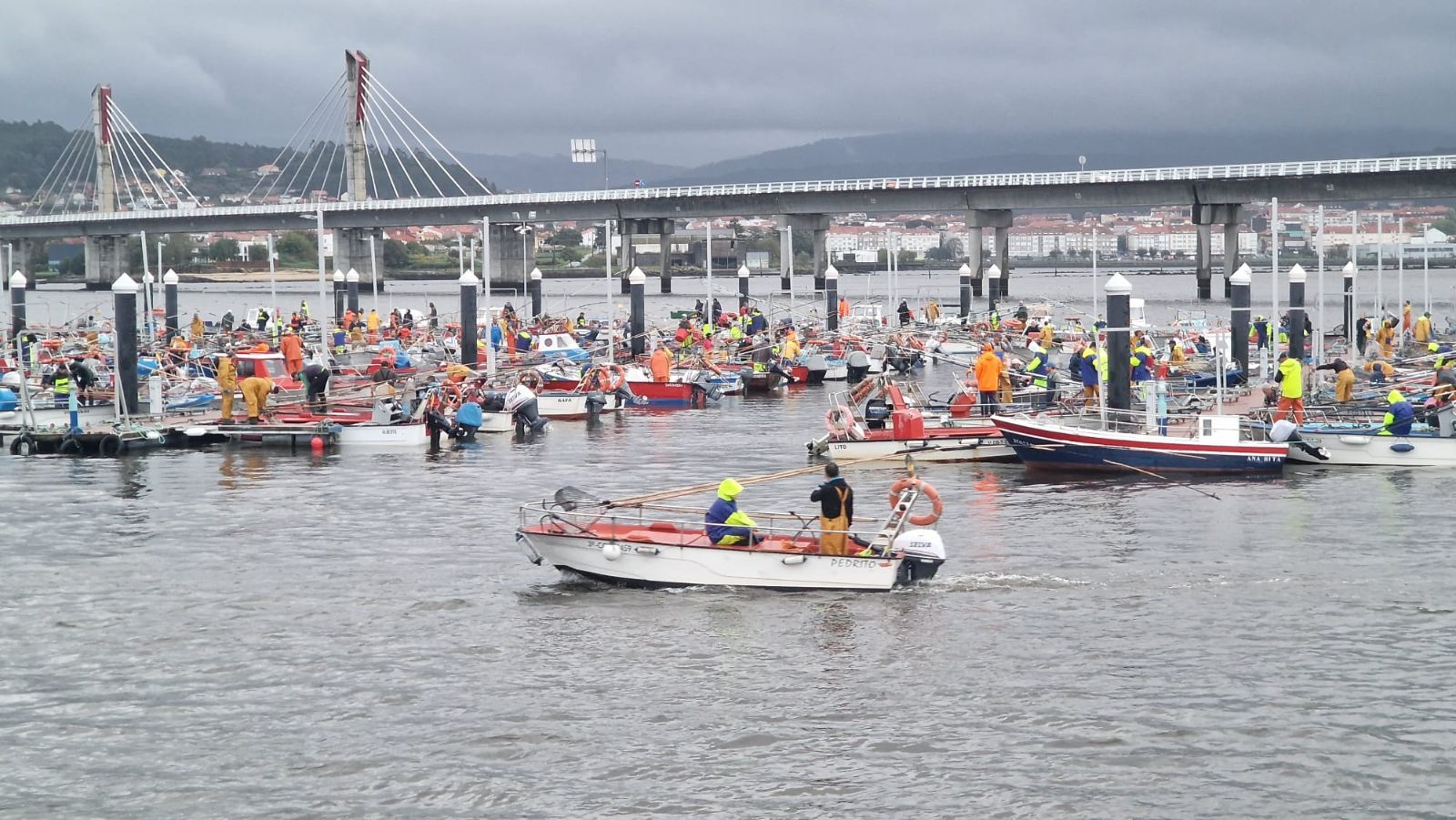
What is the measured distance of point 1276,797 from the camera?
50.1ft

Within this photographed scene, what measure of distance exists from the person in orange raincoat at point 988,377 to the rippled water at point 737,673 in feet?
21.6

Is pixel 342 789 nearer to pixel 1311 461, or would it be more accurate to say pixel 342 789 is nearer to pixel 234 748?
pixel 234 748

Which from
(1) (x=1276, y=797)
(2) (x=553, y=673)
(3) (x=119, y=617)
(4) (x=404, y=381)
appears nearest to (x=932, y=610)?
(2) (x=553, y=673)

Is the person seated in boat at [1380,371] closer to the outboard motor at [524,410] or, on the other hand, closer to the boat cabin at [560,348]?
the outboard motor at [524,410]

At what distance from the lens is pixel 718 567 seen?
22.7 m

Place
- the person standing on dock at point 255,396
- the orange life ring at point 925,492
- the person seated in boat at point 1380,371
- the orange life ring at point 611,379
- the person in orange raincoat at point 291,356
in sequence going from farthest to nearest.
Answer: the orange life ring at point 611,379 → the person in orange raincoat at point 291,356 → the person seated in boat at point 1380,371 → the person standing on dock at point 255,396 → the orange life ring at point 925,492

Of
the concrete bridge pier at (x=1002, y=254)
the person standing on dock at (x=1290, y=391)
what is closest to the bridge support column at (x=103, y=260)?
the concrete bridge pier at (x=1002, y=254)

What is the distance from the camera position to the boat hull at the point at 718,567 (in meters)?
22.5

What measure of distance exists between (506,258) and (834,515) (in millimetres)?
124825

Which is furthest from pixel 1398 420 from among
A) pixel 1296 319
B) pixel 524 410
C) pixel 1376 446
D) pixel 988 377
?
pixel 524 410

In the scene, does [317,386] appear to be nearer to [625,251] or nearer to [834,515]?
[834,515]

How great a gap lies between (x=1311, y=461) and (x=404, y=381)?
25.8m

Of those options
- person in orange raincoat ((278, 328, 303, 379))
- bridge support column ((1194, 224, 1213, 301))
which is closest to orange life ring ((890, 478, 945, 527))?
person in orange raincoat ((278, 328, 303, 379))

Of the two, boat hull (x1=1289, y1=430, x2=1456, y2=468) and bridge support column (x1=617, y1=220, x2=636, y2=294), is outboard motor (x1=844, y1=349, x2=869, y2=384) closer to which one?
boat hull (x1=1289, y1=430, x2=1456, y2=468)
